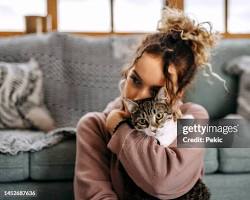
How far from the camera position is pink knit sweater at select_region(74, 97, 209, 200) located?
0.78 meters

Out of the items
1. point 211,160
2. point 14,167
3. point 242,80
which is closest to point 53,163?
point 14,167

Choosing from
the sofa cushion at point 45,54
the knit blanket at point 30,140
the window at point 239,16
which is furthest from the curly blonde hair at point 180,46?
the sofa cushion at point 45,54

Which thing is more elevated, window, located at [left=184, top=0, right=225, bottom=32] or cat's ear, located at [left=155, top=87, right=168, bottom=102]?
window, located at [left=184, top=0, right=225, bottom=32]

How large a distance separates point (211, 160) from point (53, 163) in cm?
32

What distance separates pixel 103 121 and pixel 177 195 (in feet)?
0.61

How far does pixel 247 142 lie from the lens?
33.2 inches

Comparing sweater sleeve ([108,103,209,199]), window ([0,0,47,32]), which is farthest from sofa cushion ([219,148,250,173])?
window ([0,0,47,32])

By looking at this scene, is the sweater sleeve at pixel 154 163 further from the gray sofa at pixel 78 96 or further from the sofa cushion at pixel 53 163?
the sofa cushion at pixel 53 163

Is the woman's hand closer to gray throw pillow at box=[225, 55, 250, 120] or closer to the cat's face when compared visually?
the cat's face

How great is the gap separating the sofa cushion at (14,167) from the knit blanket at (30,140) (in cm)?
1

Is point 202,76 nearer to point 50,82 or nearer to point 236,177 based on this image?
point 236,177

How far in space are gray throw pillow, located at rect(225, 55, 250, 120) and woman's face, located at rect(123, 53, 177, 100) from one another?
200 mm

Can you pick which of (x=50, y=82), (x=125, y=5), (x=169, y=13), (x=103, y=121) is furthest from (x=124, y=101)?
(x=50, y=82)

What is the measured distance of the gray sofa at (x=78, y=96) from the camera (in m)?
0.93
